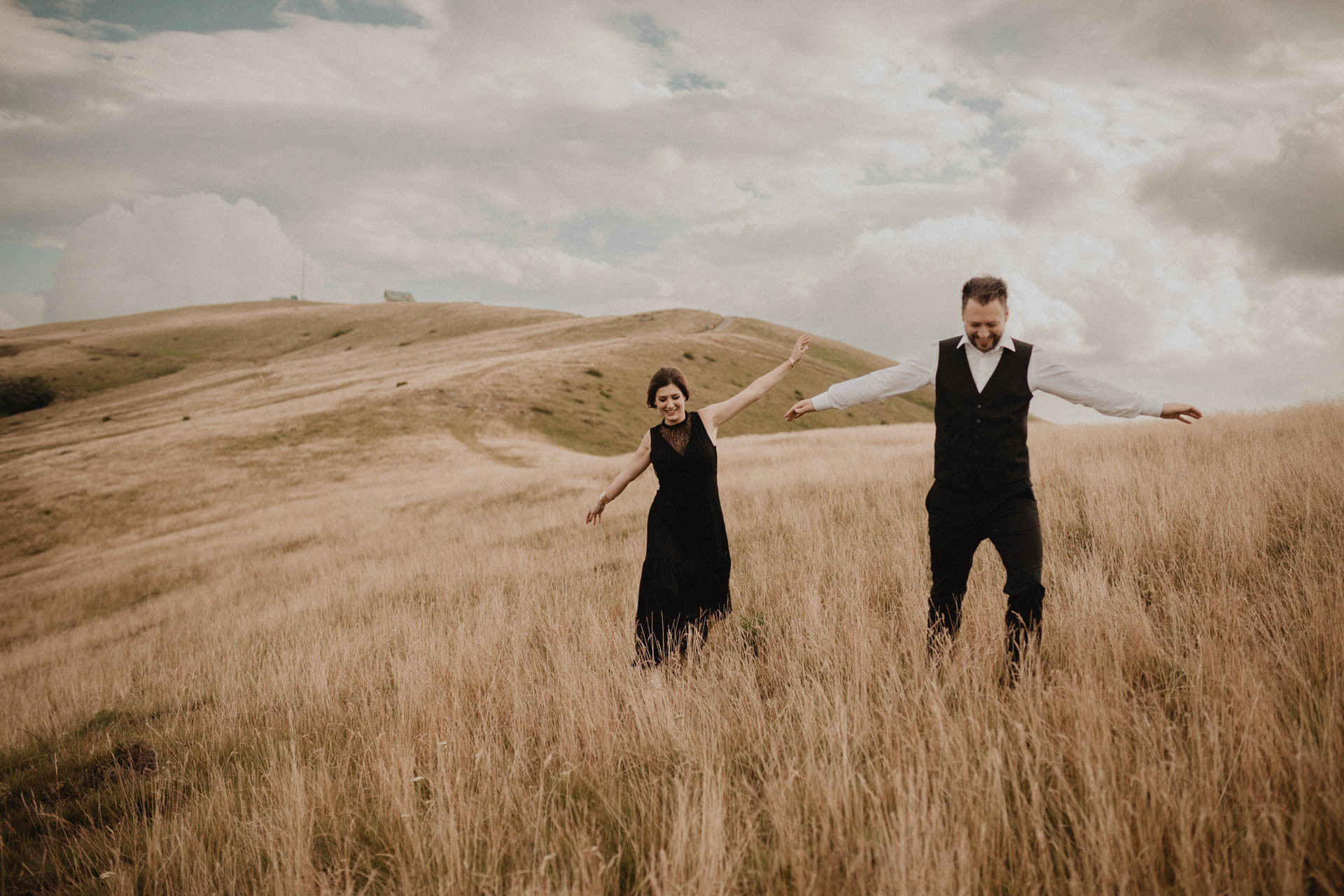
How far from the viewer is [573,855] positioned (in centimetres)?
245

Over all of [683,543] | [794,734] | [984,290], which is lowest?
[794,734]

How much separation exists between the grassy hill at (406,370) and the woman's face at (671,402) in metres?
38.5

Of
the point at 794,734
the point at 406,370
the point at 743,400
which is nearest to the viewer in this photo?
the point at 794,734

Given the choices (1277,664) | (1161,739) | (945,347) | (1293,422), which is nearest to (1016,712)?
(1161,739)

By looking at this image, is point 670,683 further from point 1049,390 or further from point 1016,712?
point 1049,390

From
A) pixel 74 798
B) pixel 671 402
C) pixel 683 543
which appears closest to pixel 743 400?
pixel 671 402

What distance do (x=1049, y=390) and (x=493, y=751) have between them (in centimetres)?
398

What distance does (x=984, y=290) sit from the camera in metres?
3.61

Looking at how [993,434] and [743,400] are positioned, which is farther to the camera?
[743,400]

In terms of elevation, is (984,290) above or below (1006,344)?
above

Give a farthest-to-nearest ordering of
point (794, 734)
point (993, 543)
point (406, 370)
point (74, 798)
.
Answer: point (406, 370), point (74, 798), point (993, 543), point (794, 734)

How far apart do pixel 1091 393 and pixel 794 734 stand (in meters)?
2.71

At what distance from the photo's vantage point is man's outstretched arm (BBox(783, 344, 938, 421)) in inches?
152

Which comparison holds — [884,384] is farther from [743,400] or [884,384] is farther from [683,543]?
[683,543]
